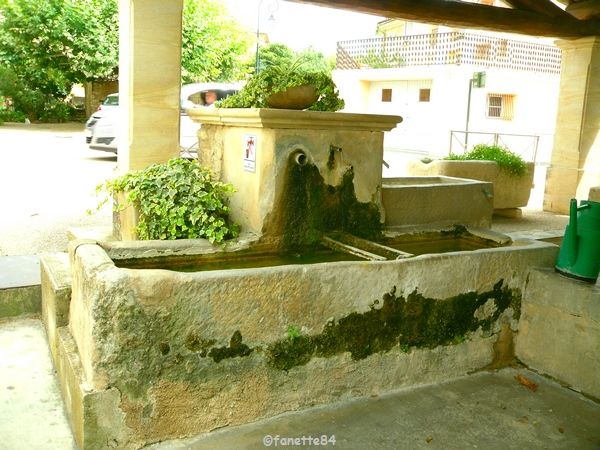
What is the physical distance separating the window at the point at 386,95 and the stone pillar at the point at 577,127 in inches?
626

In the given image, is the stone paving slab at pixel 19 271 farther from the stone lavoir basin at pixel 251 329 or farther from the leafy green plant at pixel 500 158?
the leafy green plant at pixel 500 158

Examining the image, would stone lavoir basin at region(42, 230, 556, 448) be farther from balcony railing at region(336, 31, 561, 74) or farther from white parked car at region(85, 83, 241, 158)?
balcony railing at region(336, 31, 561, 74)

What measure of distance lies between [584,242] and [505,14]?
5165 millimetres

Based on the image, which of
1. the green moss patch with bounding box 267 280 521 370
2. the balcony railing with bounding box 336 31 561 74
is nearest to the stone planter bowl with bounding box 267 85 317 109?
the green moss patch with bounding box 267 280 521 370

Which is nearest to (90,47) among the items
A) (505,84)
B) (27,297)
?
(505,84)

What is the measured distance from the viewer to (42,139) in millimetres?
15805

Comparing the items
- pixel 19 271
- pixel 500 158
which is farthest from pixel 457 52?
→ pixel 19 271

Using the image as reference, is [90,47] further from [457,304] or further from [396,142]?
[457,304]

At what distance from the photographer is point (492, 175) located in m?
8.29

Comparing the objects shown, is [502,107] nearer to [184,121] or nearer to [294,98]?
[184,121]

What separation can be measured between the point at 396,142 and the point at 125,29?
771 inches

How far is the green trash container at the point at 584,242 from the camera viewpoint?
3.61 m

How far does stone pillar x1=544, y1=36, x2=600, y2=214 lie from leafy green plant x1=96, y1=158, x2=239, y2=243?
669 centimetres

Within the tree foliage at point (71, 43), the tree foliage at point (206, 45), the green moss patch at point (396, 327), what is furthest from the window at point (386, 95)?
the green moss patch at point (396, 327)
